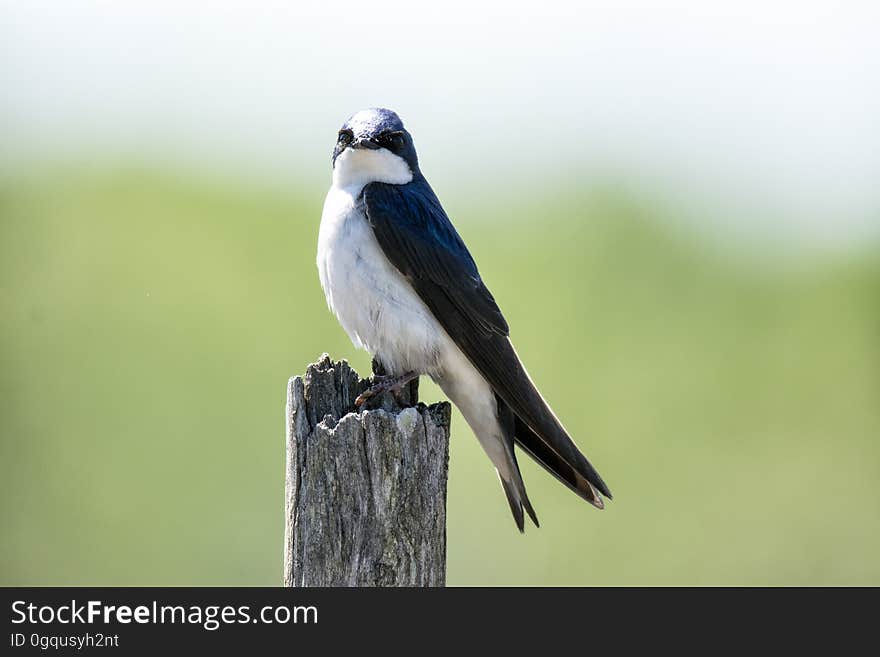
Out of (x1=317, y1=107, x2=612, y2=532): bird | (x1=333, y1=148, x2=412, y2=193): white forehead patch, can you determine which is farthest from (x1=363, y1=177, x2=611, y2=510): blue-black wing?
(x1=333, y1=148, x2=412, y2=193): white forehead patch

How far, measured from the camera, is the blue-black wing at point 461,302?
4965 millimetres

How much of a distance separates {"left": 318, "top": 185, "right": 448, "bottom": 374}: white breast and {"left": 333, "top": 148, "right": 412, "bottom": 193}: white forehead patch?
0.30 metres

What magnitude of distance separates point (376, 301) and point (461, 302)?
378 mm

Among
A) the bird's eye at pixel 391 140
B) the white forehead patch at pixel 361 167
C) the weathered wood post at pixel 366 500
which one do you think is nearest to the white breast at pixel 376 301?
the white forehead patch at pixel 361 167

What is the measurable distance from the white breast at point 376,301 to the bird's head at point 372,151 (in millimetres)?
324

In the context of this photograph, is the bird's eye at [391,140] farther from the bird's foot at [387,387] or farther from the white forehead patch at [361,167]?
the bird's foot at [387,387]

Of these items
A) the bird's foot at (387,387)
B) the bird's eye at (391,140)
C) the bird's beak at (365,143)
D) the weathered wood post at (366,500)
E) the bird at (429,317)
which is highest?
the bird's eye at (391,140)

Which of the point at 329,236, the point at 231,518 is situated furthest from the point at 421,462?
the point at 231,518

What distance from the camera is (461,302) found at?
204 inches

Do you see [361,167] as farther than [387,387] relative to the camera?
Yes

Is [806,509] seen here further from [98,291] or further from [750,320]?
[98,291]

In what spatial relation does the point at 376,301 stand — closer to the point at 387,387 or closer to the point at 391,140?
the point at 387,387

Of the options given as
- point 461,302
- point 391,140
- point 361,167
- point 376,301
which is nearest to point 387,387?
point 376,301

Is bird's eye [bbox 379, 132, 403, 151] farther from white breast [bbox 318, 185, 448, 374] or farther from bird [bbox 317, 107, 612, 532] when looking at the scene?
white breast [bbox 318, 185, 448, 374]
